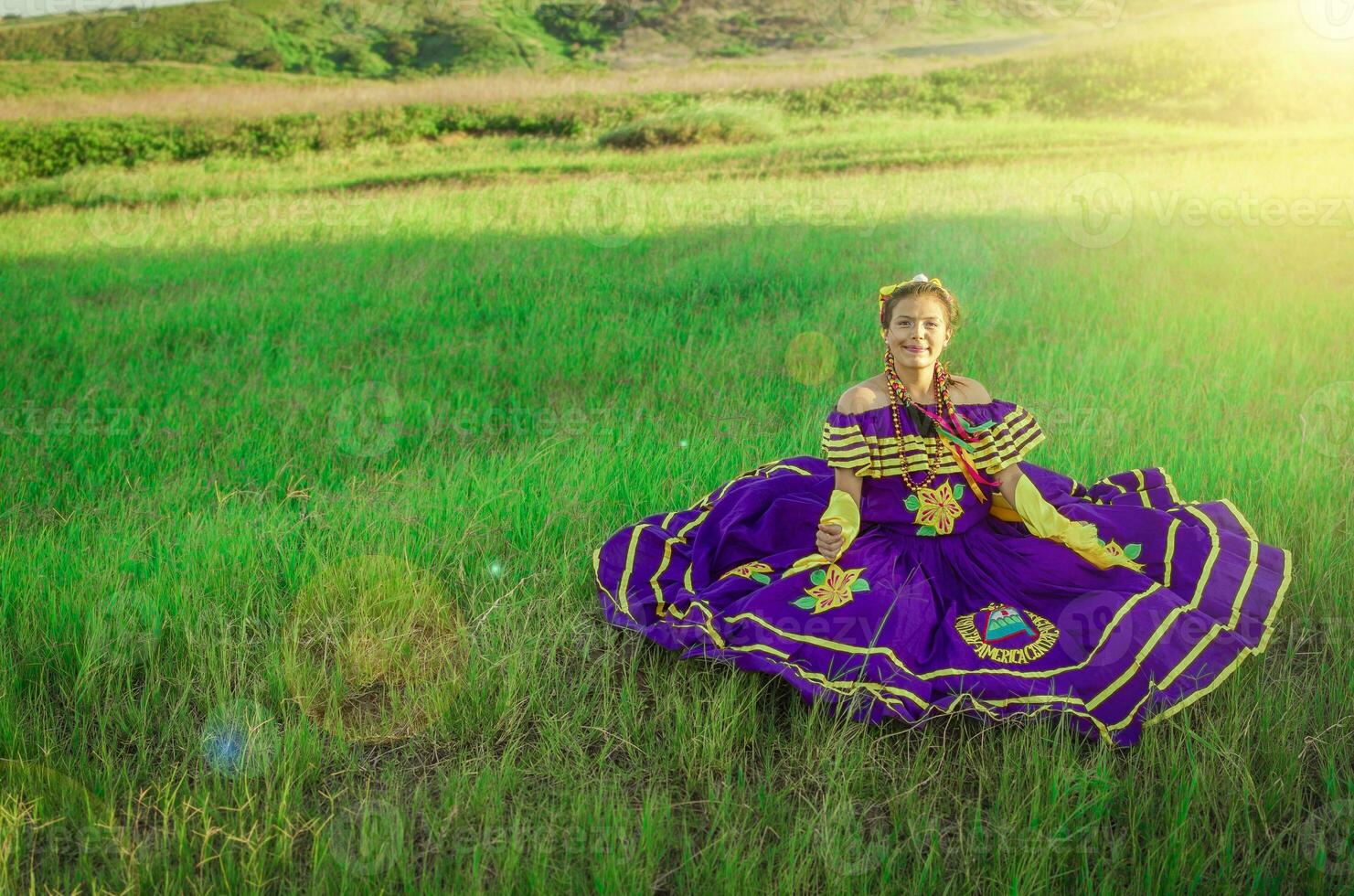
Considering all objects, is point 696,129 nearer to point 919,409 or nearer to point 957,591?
point 919,409

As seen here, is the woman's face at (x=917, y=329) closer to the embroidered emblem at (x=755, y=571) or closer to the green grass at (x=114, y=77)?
the embroidered emblem at (x=755, y=571)

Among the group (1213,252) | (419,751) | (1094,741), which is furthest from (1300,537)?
(1213,252)

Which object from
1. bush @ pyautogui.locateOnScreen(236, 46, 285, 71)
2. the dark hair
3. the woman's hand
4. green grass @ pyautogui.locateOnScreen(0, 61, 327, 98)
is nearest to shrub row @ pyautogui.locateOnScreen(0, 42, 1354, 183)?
green grass @ pyautogui.locateOnScreen(0, 61, 327, 98)

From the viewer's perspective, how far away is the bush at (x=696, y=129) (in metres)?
12.4

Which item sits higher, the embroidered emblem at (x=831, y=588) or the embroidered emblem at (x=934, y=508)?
the embroidered emblem at (x=934, y=508)

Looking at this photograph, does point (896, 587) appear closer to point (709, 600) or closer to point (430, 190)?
point (709, 600)

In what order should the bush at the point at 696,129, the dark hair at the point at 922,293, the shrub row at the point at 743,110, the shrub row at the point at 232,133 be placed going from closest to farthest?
the dark hair at the point at 922,293 < the shrub row at the point at 232,133 < the shrub row at the point at 743,110 < the bush at the point at 696,129

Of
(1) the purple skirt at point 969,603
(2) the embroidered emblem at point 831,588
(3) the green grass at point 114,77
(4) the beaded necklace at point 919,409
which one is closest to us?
(1) the purple skirt at point 969,603

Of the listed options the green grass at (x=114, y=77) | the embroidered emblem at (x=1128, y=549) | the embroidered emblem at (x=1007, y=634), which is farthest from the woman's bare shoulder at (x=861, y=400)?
the green grass at (x=114, y=77)

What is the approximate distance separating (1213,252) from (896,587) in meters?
5.91

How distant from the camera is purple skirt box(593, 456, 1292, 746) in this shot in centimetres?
232

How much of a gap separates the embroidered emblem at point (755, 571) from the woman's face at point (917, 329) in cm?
76

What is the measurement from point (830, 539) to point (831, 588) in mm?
167

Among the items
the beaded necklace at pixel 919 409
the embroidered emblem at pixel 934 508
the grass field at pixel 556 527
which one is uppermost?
the beaded necklace at pixel 919 409
